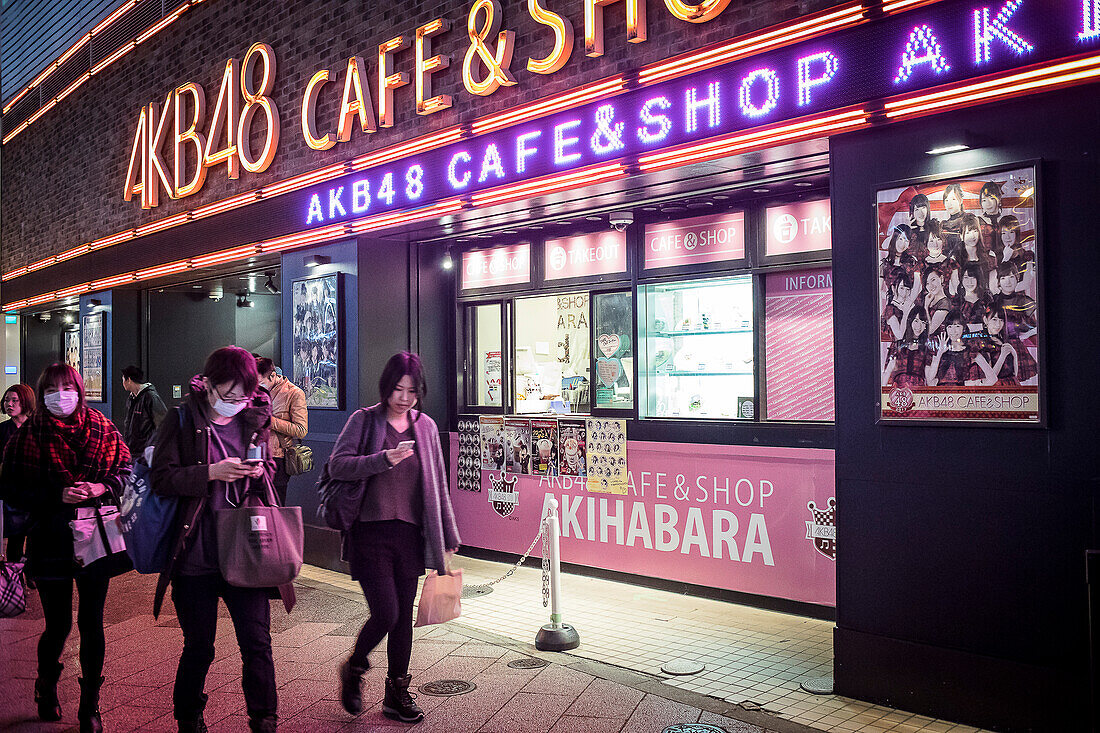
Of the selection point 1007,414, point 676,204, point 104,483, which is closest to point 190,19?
point 676,204

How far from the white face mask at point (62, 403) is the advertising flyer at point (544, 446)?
4791 mm

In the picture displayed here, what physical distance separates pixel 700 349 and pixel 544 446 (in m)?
1.91

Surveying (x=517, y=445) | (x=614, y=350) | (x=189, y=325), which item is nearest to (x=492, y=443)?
(x=517, y=445)

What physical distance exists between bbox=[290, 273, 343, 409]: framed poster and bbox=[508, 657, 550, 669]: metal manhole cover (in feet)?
14.8

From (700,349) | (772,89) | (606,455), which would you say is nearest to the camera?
(772,89)

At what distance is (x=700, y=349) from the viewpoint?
8.47 metres

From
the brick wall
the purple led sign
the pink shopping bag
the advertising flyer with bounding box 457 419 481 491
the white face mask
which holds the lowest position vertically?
the pink shopping bag

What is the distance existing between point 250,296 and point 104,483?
35.8 feet

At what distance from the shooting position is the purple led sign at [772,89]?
16.0ft

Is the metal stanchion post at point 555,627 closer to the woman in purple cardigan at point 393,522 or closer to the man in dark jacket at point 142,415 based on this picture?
the woman in purple cardigan at point 393,522

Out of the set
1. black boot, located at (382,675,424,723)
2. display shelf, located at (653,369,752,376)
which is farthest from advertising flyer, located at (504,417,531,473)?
black boot, located at (382,675,424,723)

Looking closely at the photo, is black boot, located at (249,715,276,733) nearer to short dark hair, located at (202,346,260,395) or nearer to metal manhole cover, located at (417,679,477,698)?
metal manhole cover, located at (417,679,477,698)

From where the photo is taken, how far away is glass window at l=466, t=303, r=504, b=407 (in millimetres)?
10087

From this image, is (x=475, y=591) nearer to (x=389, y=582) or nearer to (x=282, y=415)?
(x=282, y=415)
